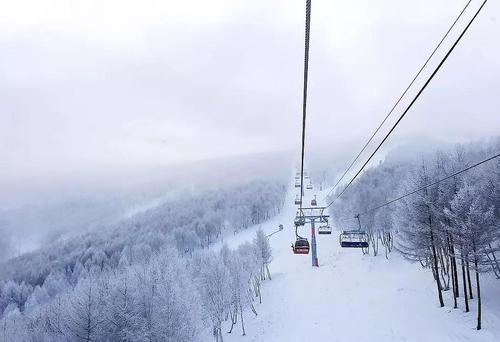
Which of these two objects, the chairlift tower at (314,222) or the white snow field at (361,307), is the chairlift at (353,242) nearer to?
the chairlift tower at (314,222)

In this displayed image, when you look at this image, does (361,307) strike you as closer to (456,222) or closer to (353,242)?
(353,242)

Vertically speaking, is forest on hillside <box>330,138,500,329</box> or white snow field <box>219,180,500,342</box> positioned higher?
forest on hillside <box>330,138,500,329</box>

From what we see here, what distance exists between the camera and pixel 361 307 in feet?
124

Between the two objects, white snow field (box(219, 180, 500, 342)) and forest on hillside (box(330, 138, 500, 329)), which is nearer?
forest on hillside (box(330, 138, 500, 329))

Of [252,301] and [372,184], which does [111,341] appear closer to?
[252,301]

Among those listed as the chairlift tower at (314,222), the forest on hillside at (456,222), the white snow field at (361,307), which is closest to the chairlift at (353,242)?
the chairlift tower at (314,222)

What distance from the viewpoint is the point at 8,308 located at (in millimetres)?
107250

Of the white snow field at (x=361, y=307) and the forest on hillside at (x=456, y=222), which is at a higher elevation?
the forest on hillside at (x=456, y=222)

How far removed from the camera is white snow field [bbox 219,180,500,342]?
28.1 metres

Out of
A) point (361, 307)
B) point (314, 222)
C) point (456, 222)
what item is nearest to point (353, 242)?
point (361, 307)

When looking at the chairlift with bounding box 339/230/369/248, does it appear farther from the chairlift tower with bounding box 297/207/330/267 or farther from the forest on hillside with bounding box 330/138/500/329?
the forest on hillside with bounding box 330/138/500/329

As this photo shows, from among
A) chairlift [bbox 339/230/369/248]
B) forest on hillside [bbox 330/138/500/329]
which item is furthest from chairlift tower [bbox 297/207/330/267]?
forest on hillside [bbox 330/138/500/329]

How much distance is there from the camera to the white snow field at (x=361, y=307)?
28.1m

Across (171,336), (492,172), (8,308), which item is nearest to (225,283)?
(171,336)
